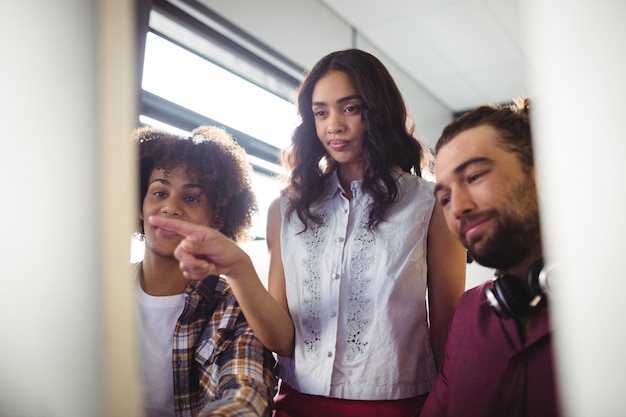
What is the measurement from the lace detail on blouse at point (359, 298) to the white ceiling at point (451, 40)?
1.95 m

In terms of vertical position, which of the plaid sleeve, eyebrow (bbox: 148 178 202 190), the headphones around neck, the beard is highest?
eyebrow (bbox: 148 178 202 190)

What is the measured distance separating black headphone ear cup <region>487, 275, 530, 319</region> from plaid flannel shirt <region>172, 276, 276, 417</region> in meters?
0.38

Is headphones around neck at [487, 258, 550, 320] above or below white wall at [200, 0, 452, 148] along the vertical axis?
below

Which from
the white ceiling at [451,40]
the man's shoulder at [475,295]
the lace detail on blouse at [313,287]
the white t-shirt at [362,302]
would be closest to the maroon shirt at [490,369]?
the man's shoulder at [475,295]

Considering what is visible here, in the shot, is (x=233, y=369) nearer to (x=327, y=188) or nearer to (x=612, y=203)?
(x=327, y=188)

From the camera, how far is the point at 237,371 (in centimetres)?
84

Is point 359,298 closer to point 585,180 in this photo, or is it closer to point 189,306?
point 189,306

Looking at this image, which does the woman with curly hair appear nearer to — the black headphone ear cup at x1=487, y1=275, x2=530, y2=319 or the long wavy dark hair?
the long wavy dark hair

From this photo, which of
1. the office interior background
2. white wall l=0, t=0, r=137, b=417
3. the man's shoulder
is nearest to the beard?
the man's shoulder

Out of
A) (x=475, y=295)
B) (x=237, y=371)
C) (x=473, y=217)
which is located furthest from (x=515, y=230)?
(x=237, y=371)

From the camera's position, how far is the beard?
26.7 inches

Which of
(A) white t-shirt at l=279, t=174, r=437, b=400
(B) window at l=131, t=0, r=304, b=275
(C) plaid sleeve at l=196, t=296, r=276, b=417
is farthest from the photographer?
(B) window at l=131, t=0, r=304, b=275

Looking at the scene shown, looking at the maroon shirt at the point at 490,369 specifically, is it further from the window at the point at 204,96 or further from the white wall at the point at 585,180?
A: the window at the point at 204,96

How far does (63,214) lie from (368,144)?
25.3 inches
